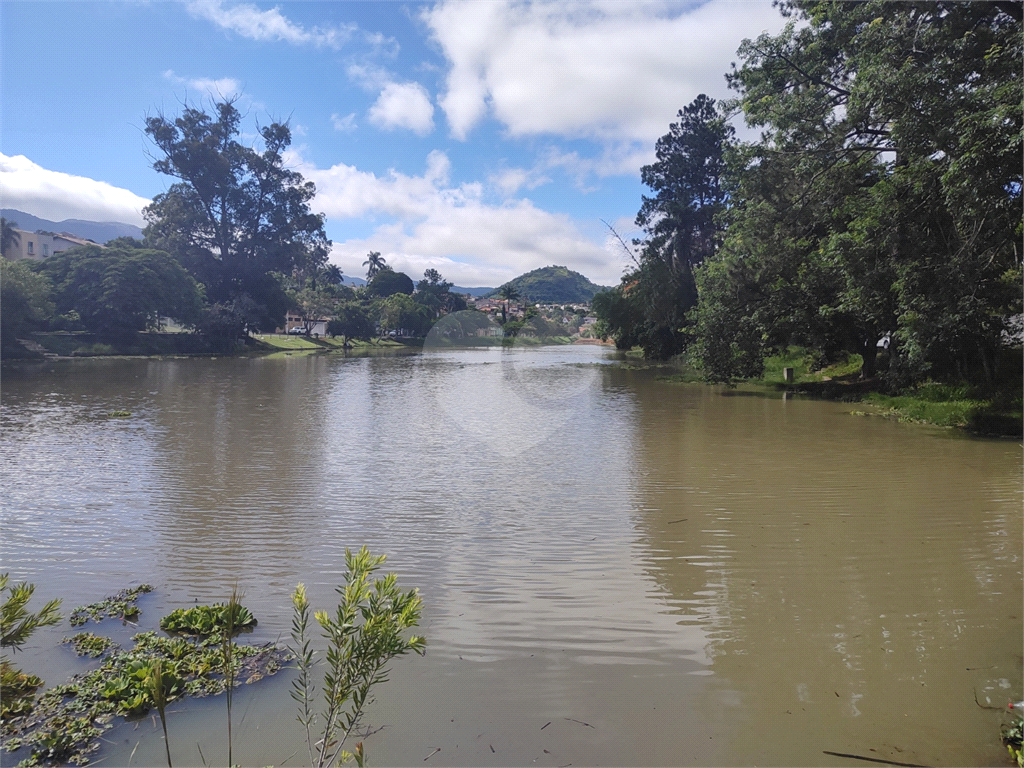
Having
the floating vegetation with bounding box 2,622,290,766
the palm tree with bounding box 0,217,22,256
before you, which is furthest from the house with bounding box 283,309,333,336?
the floating vegetation with bounding box 2,622,290,766

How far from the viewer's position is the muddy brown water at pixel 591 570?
3.10 metres

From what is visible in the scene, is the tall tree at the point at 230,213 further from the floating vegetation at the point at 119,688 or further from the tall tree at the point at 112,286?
the floating vegetation at the point at 119,688

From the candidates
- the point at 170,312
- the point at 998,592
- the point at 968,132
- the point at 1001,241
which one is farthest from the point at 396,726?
the point at 170,312

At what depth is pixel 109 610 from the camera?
173 inches

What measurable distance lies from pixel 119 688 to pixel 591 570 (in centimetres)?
329

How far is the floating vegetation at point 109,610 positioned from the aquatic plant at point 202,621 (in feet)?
Answer: 1.02

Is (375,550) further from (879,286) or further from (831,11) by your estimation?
(831,11)

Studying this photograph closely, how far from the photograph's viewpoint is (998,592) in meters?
4.61

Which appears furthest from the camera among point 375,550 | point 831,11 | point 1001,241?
point 831,11

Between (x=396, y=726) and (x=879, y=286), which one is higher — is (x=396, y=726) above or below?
below

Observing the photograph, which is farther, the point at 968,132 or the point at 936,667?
the point at 968,132

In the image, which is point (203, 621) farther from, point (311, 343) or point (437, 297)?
point (437, 297)

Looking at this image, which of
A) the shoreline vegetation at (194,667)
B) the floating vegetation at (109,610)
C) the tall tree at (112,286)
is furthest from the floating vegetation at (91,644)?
the tall tree at (112,286)

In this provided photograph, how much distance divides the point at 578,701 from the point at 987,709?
2003 mm
